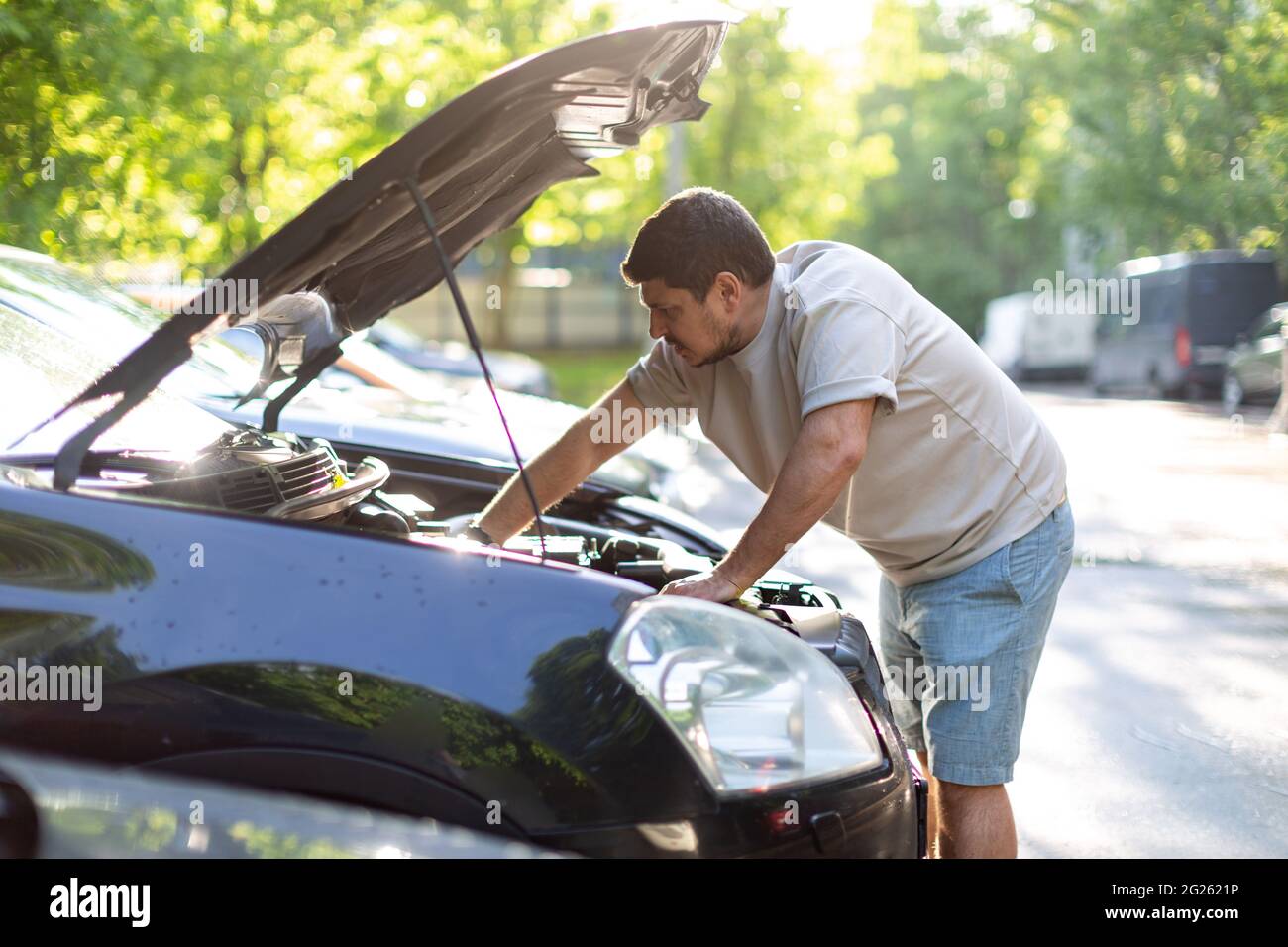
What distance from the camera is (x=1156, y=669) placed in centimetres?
580

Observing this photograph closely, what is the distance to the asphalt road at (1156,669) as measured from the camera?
414 cm

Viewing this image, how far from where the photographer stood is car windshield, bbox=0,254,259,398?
3201 millimetres

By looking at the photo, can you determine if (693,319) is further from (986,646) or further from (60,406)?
(60,406)

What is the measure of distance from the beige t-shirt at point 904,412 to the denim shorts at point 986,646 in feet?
0.17

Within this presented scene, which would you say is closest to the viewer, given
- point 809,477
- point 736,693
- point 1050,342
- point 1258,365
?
point 736,693

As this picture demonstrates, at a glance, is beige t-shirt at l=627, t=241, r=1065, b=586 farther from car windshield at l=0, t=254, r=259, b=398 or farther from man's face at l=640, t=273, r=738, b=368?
car windshield at l=0, t=254, r=259, b=398

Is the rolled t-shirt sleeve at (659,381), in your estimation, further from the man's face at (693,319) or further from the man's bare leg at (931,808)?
the man's bare leg at (931,808)

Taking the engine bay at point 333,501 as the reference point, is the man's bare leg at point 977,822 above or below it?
below

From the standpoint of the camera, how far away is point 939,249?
145 feet

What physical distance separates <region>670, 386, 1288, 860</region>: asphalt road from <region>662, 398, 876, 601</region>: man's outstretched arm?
187 cm

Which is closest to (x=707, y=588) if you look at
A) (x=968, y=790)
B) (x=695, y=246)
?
(x=695, y=246)

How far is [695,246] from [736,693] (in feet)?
3.27

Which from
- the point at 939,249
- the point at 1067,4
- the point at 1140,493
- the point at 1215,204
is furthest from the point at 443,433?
the point at 939,249

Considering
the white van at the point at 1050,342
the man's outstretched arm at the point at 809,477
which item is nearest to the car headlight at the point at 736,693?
the man's outstretched arm at the point at 809,477
